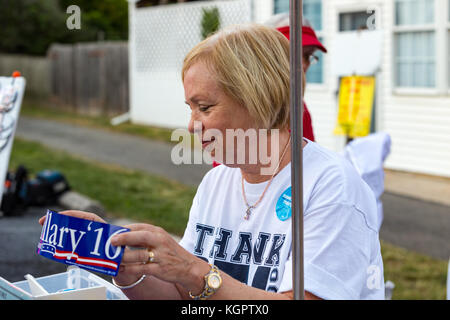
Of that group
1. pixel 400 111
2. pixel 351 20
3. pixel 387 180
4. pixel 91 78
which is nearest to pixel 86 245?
pixel 387 180

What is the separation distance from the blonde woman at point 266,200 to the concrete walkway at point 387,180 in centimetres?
384

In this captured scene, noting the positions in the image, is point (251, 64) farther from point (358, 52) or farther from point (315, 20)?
point (315, 20)

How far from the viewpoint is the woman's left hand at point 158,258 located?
100 centimetres

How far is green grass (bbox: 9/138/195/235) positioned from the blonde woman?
4027mm

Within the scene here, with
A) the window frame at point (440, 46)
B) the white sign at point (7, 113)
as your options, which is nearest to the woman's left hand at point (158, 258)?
the white sign at point (7, 113)

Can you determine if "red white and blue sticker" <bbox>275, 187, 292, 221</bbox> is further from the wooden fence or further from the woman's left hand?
the wooden fence

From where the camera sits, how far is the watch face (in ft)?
3.65

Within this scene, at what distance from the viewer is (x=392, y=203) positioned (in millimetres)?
6777

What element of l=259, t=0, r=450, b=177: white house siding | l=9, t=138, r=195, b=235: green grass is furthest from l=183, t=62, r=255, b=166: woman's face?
l=259, t=0, r=450, b=177: white house siding

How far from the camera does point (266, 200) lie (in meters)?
1.43

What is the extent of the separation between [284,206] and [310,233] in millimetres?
130
